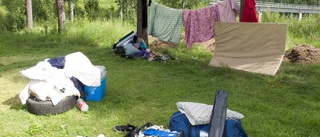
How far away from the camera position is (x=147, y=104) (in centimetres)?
377

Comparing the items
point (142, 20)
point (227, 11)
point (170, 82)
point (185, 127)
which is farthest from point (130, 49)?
point (185, 127)

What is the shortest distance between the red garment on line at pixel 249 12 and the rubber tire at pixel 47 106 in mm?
3678

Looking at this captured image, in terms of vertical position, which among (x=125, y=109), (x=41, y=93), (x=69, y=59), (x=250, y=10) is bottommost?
(x=125, y=109)

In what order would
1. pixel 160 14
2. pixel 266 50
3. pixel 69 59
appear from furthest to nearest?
pixel 160 14
pixel 266 50
pixel 69 59

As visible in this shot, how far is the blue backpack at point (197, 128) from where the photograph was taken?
101 inches

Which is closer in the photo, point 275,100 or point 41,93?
point 41,93

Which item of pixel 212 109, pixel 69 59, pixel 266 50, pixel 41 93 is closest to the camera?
pixel 212 109

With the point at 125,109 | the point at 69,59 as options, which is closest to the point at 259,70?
the point at 125,109

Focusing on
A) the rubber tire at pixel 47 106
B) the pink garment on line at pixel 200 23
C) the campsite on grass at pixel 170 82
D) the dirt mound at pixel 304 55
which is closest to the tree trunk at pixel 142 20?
the campsite on grass at pixel 170 82

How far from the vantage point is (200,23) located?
6.15 m

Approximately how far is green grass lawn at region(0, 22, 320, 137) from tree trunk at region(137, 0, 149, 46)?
0.81m

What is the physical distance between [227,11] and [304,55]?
6.24 ft

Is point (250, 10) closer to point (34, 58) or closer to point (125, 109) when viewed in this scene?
point (125, 109)

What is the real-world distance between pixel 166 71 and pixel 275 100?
2.17m
